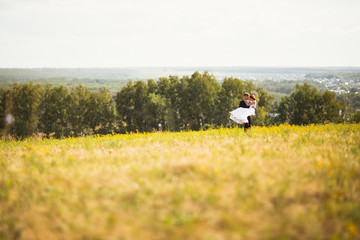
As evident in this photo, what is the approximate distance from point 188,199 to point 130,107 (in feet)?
153

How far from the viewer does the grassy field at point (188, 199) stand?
3.94 meters

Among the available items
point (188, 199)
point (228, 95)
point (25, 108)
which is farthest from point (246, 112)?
point (25, 108)

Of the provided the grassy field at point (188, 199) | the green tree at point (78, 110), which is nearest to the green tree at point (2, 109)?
the green tree at point (78, 110)

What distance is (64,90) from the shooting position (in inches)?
1956

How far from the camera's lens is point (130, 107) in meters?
49.8

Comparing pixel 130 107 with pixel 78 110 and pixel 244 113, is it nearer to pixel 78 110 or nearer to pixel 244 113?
pixel 78 110

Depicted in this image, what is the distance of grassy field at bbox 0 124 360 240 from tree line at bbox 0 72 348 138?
4134 centimetres

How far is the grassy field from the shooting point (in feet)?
12.9

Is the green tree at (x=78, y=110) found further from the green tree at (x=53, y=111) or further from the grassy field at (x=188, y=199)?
the grassy field at (x=188, y=199)

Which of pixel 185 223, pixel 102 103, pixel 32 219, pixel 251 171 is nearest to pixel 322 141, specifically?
pixel 251 171

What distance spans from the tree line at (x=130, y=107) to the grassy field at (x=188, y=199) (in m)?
41.3

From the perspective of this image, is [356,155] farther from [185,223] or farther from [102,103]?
[102,103]

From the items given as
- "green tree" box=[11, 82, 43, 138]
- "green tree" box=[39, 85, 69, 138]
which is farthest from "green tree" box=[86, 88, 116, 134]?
"green tree" box=[11, 82, 43, 138]

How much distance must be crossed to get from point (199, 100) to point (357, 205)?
45.6 metres
